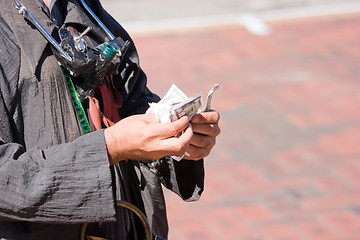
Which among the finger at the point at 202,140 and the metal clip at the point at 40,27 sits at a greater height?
the metal clip at the point at 40,27

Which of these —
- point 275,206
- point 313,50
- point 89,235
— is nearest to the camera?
point 89,235

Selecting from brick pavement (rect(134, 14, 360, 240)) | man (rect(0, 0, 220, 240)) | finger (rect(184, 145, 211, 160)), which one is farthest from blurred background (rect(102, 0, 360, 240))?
man (rect(0, 0, 220, 240))

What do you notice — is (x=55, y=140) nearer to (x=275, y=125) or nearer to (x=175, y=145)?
(x=175, y=145)

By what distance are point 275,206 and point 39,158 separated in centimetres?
296

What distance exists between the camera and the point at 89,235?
72.1 inches

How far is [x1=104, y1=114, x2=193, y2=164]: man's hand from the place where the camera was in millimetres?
1506

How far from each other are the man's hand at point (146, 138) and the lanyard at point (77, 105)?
164 mm

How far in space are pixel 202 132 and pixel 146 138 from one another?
272 mm

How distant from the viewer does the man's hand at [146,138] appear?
4.94 ft

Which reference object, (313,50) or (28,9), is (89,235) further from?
(313,50)

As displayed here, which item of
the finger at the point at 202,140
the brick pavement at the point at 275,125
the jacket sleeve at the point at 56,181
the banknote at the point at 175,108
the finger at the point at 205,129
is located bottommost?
the brick pavement at the point at 275,125

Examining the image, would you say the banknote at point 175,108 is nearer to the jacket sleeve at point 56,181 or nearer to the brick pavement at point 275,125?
the jacket sleeve at point 56,181

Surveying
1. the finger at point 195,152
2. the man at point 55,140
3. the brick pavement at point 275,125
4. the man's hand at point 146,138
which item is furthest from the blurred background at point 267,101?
the man's hand at point 146,138

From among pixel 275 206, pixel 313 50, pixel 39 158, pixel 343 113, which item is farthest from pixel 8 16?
pixel 313 50
